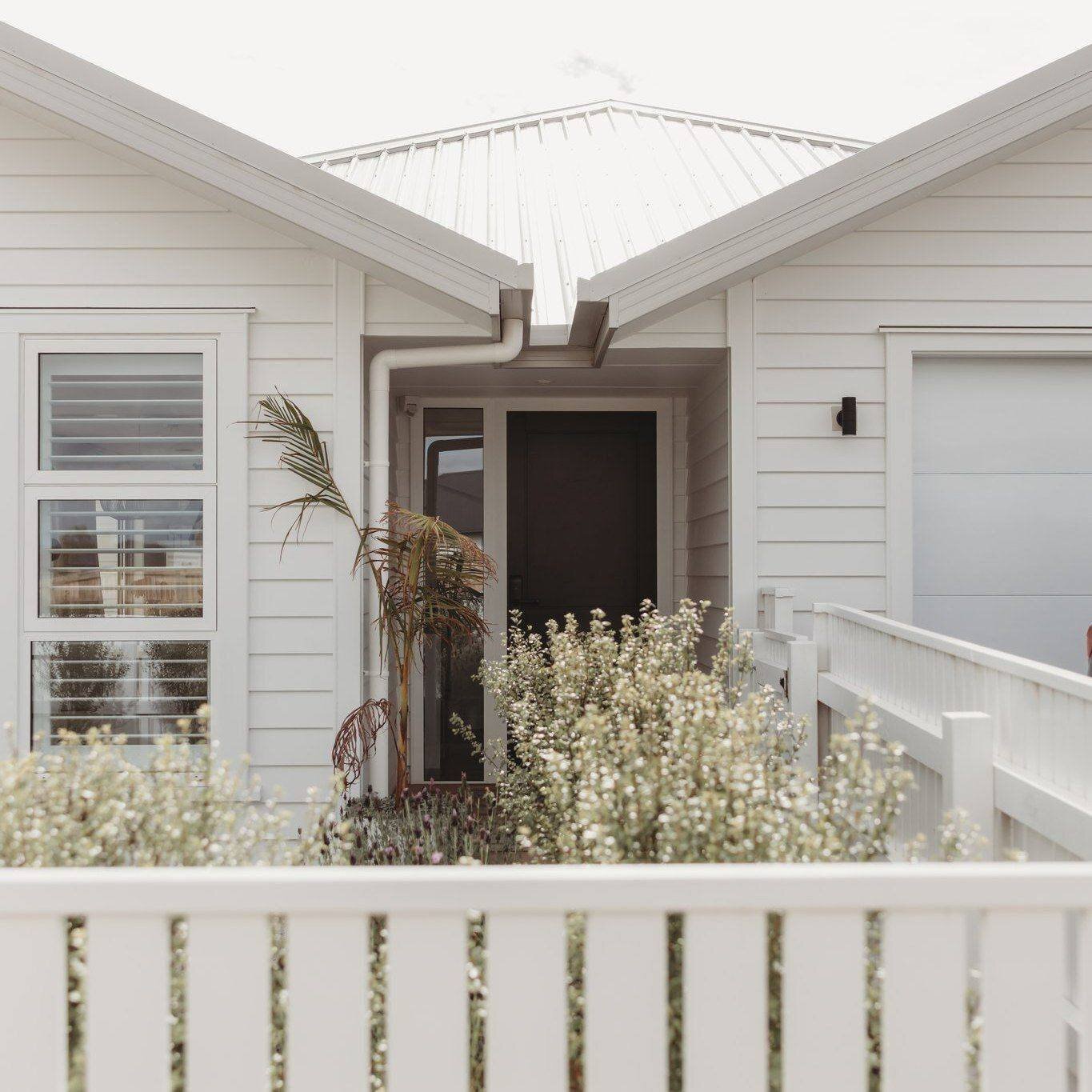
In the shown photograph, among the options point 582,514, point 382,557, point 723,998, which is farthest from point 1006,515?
point 723,998

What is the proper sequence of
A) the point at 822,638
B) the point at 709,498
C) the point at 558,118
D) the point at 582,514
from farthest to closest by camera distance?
the point at 558,118
the point at 582,514
the point at 709,498
the point at 822,638

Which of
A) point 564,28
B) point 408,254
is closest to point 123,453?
point 408,254

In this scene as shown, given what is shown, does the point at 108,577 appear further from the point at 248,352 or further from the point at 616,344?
the point at 616,344

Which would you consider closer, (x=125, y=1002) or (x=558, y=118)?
(x=125, y=1002)

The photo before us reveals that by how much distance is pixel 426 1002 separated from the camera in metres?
1.05

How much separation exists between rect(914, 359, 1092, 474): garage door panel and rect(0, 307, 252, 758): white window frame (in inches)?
112

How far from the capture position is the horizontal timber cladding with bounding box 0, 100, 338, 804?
12.1ft

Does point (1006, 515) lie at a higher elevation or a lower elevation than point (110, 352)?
lower

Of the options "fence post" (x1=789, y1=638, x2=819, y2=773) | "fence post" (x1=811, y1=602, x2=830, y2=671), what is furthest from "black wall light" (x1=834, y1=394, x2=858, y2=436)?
"fence post" (x1=789, y1=638, x2=819, y2=773)

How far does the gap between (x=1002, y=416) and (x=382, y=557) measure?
2.68 meters

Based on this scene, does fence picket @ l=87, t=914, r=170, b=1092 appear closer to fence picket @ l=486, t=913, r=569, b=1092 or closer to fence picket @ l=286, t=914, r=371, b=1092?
fence picket @ l=286, t=914, r=371, b=1092

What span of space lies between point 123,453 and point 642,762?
2816 mm

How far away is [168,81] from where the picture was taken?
575 inches

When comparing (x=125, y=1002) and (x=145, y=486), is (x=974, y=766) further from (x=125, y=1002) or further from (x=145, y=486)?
(x=145, y=486)
